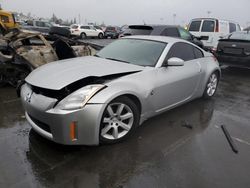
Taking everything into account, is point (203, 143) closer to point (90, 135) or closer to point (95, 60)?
point (90, 135)

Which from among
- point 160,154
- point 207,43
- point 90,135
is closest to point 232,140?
point 160,154

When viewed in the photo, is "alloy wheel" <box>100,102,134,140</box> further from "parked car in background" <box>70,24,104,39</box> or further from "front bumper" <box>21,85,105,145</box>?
"parked car in background" <box>70,24,104,39</box>

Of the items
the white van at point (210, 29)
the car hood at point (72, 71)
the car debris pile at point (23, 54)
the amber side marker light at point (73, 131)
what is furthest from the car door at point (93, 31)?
the amber side marker light at point (73, 131)

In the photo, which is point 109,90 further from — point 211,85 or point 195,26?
point 195,26

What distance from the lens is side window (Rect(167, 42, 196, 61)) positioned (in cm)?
436

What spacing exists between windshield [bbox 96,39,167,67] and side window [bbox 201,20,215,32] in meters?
8.30

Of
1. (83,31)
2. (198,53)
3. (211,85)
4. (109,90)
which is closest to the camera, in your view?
(109,90)

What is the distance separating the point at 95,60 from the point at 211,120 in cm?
242

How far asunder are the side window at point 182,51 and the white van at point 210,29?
6.98 m

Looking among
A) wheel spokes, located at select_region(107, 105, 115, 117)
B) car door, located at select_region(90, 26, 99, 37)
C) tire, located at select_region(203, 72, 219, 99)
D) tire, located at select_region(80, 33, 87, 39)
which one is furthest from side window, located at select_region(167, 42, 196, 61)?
car door, located at select_region(90, 26, 99, 37)

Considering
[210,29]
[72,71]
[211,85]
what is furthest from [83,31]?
[72,71]

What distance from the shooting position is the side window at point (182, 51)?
436 centimetres

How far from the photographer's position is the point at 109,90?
3139 mm

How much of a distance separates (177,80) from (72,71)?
1.83m
